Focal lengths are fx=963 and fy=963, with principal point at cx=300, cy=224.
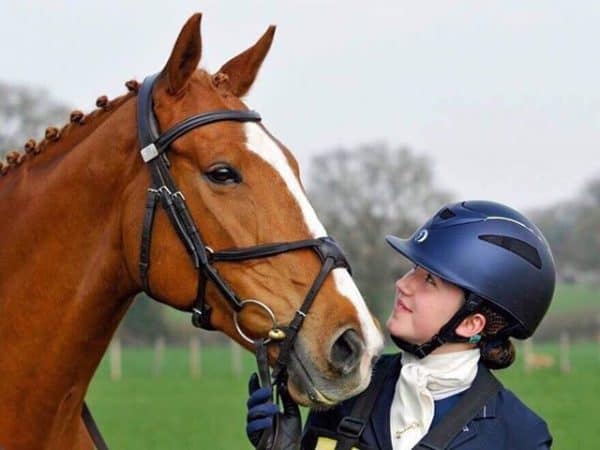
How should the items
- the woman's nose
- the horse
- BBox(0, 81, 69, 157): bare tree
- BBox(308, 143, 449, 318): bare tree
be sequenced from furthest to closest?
1. BBox(308, 143, 449, 318): bare tree
2. BBox(0, 81, 69, 157): bare tree
3. the woman's nose
4. the horse

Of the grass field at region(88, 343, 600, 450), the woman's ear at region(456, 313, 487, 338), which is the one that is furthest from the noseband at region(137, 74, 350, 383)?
the grass field at region(88, 343, 600, 450)

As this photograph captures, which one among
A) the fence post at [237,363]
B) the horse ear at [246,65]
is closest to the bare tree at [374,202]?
the fence post at [237,363]

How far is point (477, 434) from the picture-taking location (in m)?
3.63

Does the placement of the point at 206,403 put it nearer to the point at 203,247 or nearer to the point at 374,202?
the point at 203,247

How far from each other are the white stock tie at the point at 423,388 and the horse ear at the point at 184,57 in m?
1.49

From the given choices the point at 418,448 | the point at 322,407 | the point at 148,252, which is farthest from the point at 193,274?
the point at 418,448

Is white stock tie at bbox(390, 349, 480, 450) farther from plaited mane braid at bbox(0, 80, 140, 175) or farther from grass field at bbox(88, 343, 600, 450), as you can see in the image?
grass field at bbox(88, 343, 600, 450)

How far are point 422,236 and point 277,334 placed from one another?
789 mm

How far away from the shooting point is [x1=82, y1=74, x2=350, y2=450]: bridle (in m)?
3.72

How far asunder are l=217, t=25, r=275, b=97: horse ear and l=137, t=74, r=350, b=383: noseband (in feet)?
1.51

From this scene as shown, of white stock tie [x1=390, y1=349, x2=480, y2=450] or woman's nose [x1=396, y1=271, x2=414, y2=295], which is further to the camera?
woman's nose [x1=396, y1=271, x2=414, y2=295]

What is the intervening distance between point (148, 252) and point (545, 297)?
1.64 meters

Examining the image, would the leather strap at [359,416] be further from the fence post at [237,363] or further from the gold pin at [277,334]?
the fence post at [237,363]

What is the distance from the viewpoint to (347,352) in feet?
11.9
